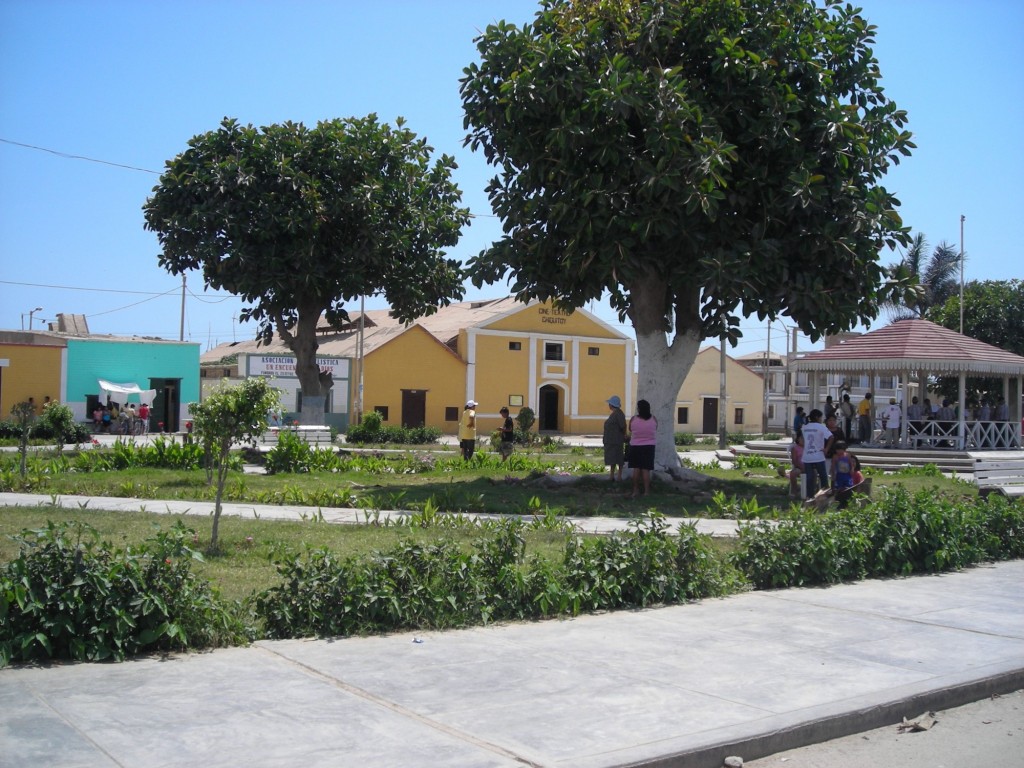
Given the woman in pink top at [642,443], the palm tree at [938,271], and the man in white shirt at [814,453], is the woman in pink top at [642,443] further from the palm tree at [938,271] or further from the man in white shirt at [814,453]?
the palm tree at [938,271]

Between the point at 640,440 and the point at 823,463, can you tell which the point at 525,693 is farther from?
the point at 823,463

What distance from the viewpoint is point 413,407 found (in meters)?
54.3

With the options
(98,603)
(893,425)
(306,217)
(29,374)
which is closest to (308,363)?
(306,217)

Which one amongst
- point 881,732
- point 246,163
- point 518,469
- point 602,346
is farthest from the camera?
point 602,346

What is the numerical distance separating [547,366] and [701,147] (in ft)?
140

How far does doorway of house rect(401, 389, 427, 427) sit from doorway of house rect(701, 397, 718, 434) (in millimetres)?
21926

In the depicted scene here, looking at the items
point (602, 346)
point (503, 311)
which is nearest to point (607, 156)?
point (503, 311)

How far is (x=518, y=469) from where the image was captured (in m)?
21.0

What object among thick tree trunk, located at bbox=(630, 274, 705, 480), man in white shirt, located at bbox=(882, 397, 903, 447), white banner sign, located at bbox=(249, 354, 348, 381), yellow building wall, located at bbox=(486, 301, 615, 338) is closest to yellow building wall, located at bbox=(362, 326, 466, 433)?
white banner sign, located at bbox=(249, 354, 348, 381)

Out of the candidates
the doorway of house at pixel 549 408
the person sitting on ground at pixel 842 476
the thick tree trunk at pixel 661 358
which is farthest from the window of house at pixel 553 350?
the person sitting on ground at pixel 842 476

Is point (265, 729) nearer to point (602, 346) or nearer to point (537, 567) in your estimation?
point (537, 567)

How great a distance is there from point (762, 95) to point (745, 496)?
23.1ft

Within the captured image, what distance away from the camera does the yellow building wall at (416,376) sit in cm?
5291

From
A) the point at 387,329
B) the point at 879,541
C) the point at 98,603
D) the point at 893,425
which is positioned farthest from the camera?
the point at 387,329
